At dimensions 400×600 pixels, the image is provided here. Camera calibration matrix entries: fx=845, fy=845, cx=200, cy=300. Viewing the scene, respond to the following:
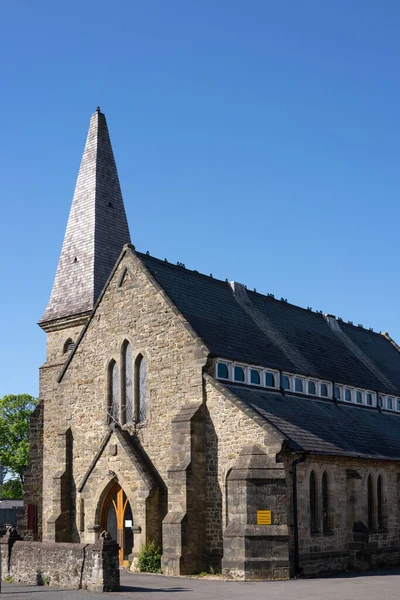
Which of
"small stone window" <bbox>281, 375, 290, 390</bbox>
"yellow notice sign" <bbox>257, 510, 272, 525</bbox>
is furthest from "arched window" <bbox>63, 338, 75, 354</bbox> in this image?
"yellow notice sign" <bbox>257, 510, 272, 525</bbox>

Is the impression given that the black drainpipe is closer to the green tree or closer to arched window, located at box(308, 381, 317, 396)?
arched window, located at box(308, 381, 317, 396)

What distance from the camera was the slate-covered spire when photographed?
40.6 metres

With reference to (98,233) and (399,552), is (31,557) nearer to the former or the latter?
(399,552)

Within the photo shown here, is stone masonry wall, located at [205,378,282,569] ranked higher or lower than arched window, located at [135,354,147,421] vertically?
lower

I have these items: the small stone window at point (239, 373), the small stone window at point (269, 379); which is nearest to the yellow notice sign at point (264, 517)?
the small stone window at point (239, 373)

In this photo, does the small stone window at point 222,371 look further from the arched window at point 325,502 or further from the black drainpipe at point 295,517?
the arched window at point 325,502

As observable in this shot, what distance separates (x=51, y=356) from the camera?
1599 inches

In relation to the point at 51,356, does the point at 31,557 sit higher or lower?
lower

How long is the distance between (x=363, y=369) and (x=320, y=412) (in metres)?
7.72

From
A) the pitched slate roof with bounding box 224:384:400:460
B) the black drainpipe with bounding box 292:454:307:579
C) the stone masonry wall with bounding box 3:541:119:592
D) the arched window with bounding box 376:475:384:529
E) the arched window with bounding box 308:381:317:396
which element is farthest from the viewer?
the arched window with bounding box 308:381:317:396

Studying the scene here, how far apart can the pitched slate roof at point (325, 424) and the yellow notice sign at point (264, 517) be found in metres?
2.23

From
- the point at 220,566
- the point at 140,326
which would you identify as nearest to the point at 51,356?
the point at 140,326

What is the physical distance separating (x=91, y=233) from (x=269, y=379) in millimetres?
14866

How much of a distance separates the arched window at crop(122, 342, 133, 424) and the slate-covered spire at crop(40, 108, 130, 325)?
8.31 m
